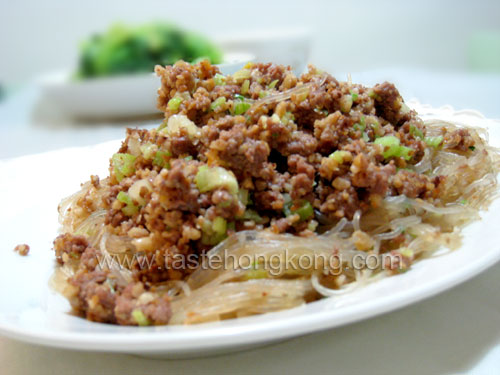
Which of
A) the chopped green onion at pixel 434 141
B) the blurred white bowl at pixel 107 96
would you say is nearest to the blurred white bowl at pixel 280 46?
→ the blurred white bowl at pixel 107 96

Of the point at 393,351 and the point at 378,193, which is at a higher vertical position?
the point at 378,193

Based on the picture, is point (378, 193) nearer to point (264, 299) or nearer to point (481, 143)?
point (264, 299)

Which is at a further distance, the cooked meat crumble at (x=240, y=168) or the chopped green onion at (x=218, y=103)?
the chopped green onion at (x=218, y=103)

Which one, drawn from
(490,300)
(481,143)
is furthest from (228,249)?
(481,143)

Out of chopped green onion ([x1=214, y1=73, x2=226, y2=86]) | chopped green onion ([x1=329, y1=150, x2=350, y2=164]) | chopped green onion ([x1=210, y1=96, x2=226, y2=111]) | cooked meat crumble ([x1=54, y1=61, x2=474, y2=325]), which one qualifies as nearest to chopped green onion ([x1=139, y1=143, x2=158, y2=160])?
cooked meat crumble ([x1=54, y1=61, x2=474, y2=325])

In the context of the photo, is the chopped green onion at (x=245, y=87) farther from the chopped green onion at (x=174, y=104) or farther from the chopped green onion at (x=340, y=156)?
the chopped green onion at (x=340, y=156)

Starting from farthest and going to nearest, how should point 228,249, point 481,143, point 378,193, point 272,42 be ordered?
1. point 272,42
2. point 481,143
3. point 378,193
4. point 228,249
